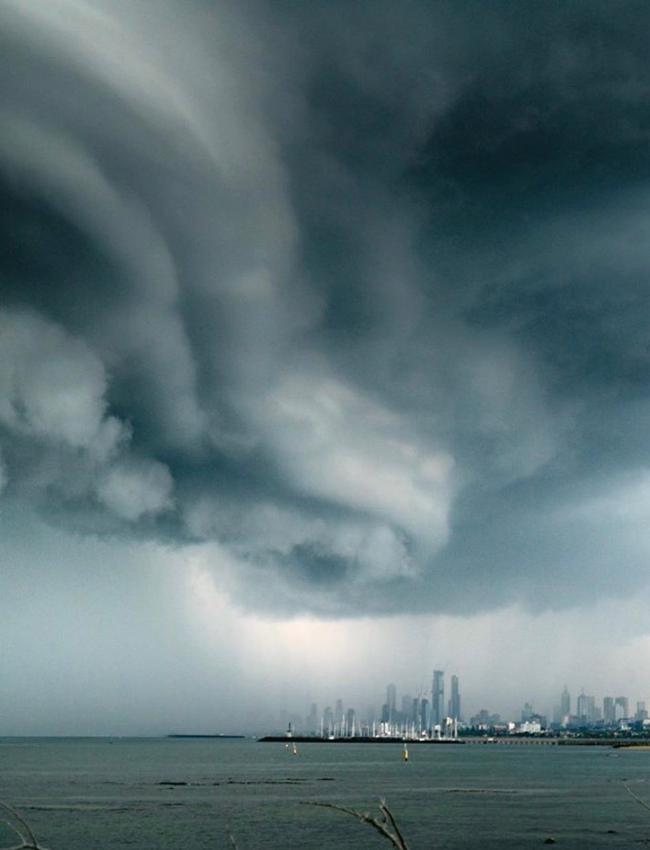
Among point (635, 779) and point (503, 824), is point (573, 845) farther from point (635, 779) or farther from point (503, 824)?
point (635, 779)

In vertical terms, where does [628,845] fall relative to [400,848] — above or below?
below

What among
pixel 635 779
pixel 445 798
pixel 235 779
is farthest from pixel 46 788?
pixel 635 779

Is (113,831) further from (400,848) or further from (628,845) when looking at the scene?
(400,848)

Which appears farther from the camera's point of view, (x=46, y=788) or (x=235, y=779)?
(x=235, y=779)

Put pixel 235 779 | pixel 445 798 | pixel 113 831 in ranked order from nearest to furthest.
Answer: pixel 113 831 → pixel 445 798 → pixel 235 779

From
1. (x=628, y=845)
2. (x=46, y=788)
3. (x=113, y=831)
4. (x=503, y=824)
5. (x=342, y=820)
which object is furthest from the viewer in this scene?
(x=46, y=788)

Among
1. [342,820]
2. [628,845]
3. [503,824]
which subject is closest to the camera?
[628,845]

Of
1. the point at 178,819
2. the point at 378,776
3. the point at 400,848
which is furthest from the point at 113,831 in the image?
the point at 378,776

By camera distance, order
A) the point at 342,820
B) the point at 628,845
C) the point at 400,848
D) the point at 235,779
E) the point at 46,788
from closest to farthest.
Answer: the point at 400,848
the point at 628,845
the point at 342,820
the point at 46,788
the point at 235,779

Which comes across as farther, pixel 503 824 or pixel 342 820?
pixel 342 820
